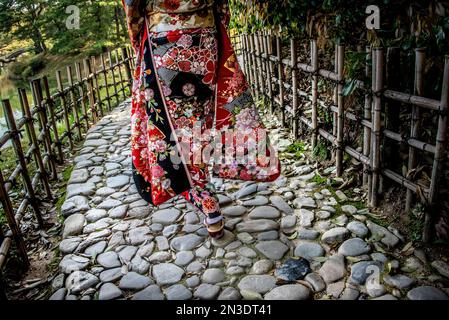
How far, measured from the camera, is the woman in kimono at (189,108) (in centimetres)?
246

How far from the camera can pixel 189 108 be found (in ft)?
8.56

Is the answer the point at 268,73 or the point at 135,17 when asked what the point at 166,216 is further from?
the point at 268,73

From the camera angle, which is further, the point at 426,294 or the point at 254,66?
the point at 254,66

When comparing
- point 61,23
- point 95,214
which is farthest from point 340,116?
point 61,23

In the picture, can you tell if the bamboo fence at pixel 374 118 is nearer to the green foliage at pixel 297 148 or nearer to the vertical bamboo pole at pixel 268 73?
the green foliage at pixel 297 148

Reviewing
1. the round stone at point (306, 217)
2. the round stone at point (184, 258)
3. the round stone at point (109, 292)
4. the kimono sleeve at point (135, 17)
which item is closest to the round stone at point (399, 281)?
the round stone at point (306, 217)

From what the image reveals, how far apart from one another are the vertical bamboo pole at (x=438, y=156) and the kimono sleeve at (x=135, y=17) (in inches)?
71.8

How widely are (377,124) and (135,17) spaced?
181 centimetres

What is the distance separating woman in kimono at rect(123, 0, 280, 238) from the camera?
2.46 metres

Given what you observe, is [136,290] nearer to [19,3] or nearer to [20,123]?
[20,123]

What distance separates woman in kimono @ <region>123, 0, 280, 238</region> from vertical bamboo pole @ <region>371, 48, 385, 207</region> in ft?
2.39

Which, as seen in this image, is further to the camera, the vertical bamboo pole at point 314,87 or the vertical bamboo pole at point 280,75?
the vertical bamboo pole at point 280,75
